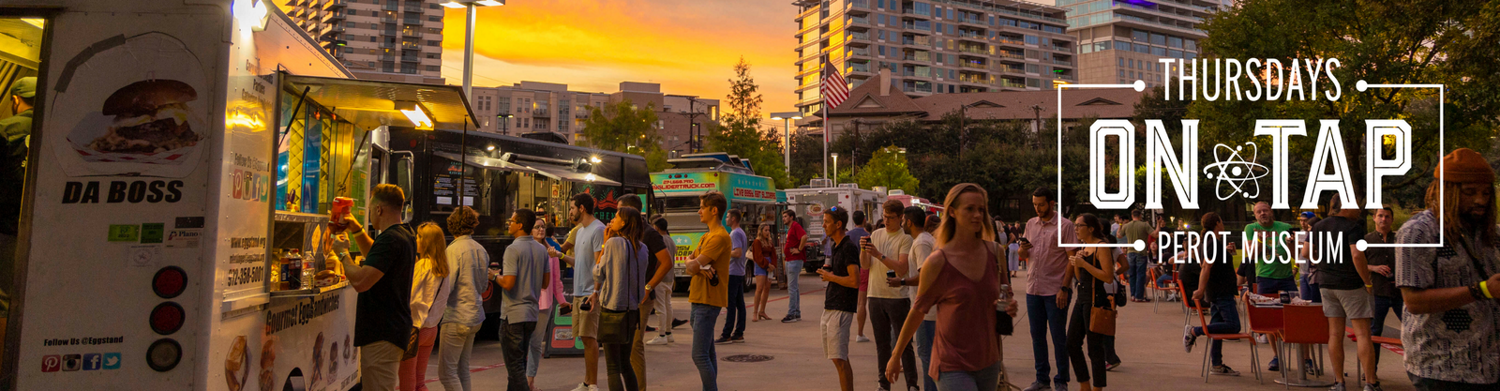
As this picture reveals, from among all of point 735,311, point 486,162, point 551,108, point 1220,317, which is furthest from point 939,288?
point 551,108

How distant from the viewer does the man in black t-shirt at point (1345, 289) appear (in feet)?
23.1

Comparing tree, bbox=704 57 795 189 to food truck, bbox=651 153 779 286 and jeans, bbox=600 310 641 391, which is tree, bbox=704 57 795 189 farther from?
jeans, bbox=600 310 641 391

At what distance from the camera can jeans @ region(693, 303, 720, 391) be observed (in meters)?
6.51

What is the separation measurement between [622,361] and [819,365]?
11.2ft

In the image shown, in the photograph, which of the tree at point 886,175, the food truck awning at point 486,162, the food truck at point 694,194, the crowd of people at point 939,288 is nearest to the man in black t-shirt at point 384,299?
the crowd of people at point 939,288

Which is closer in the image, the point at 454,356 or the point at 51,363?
the point at 51,363

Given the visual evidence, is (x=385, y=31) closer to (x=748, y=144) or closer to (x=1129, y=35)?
(x=748, y=144)

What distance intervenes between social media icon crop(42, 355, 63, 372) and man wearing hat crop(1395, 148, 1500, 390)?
17.4 feet

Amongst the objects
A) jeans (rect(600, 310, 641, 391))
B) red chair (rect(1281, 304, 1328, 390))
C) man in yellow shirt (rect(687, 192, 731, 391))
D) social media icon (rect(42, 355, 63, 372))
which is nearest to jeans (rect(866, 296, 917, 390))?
man in yellow shirt (rect(687, 192, 731, 391))

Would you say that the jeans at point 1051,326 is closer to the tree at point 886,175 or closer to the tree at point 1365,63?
the tree at point 1365,63

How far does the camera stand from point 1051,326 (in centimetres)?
739

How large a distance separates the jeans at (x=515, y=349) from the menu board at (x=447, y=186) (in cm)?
442

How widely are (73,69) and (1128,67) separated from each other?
152m

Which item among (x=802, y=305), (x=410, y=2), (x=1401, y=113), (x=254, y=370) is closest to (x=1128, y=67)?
(x=410, y=2)
